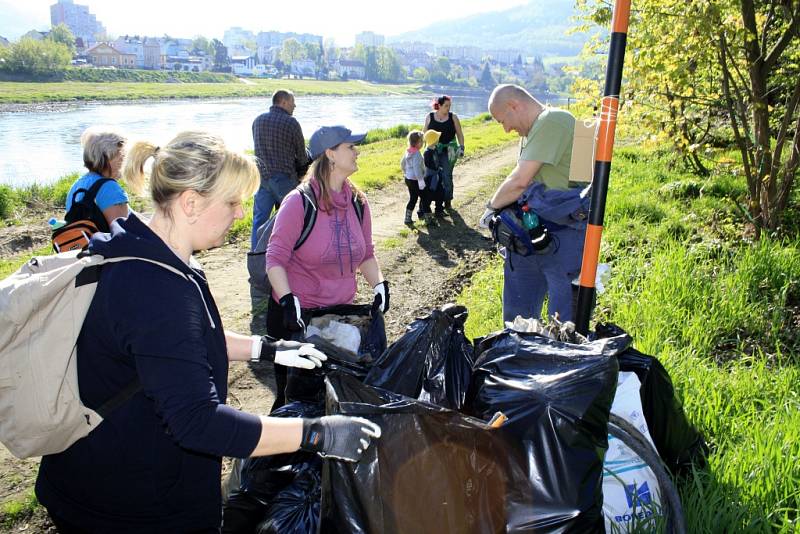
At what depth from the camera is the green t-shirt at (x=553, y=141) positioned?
334 centimetres

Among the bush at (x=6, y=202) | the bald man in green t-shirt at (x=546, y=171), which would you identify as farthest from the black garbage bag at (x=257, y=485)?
the bush at (x=6, y=202)

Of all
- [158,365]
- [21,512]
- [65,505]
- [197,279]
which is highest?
[197,279]

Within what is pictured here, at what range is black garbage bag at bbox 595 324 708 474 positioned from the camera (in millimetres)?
2322

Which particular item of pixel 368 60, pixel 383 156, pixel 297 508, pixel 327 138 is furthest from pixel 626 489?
pixel 368 60

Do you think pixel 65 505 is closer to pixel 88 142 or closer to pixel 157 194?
pixel 157 194

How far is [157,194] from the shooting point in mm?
1620

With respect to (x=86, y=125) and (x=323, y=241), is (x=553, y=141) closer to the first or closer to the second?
(x=323, y=241)

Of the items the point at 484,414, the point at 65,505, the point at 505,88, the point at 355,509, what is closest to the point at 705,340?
the point at 505,88

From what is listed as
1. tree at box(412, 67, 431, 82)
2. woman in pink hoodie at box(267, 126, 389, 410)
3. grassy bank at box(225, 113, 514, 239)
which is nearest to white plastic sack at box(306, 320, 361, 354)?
woman in pink hoodie at box(267, 126, 389, 410)

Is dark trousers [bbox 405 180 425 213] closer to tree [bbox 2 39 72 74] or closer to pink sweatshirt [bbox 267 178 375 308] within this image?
pink sweatshirt [bbox 267 178 375 308]

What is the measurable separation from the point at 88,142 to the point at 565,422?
324cm

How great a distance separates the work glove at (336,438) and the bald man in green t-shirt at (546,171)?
212 centimetres

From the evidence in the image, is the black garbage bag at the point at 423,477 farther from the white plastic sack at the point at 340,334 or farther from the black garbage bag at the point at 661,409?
the white plastic sack at the point at 340,334

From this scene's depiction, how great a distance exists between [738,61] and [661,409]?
5582 mm
